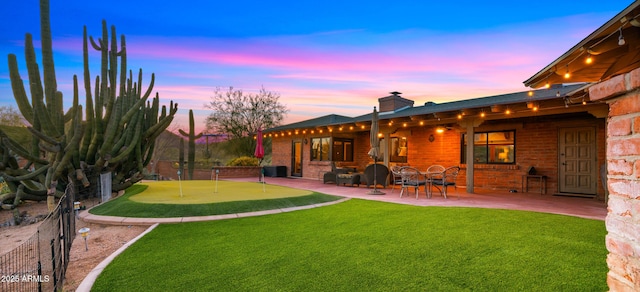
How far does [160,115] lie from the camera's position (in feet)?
33.8

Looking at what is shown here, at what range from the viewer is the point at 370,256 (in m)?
3.50

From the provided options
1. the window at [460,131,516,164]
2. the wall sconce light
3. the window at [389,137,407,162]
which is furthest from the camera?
the window at [389,137,407,162]

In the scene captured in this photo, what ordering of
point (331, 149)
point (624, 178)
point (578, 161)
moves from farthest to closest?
1. point (331, 149)
2. point (578, 161)
3. point (624, 178)

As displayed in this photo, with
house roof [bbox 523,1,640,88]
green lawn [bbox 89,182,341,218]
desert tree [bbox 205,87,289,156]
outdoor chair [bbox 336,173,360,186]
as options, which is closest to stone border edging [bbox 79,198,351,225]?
green lawn [bbox 89,182,341,218]

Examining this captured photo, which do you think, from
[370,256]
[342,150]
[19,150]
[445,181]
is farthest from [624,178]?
[342,150]

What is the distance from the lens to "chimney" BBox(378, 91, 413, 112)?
49.5 feet

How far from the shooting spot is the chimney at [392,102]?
15094 mm

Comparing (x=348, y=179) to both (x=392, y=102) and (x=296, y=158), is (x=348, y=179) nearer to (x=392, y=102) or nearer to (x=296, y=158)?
(x=392, y=102)

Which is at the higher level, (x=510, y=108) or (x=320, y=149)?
(x=510, y=108)

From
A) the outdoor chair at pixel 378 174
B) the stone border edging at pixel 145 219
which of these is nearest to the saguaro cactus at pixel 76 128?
the stone border edging at pixel 145 219

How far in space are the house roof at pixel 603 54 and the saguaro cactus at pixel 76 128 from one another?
31.0 ft

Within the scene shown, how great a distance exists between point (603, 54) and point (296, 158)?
45.3 ft

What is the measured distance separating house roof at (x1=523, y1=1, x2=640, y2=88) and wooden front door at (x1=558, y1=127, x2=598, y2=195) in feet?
14.3

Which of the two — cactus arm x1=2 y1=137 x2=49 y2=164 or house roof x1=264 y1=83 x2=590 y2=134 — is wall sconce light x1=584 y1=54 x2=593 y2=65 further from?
cactus arm x1=2 y1=137 x2=49 y2=164
